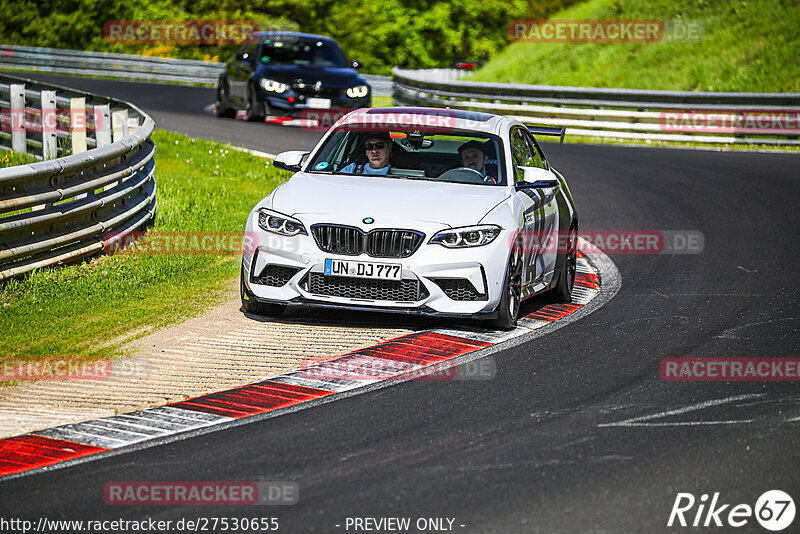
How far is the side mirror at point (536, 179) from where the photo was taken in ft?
31.0

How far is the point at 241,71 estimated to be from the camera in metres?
25.4

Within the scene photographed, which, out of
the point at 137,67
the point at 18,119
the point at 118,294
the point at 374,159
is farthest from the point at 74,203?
the point at 137,67

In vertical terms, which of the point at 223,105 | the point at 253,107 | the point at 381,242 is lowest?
the point at 223,105

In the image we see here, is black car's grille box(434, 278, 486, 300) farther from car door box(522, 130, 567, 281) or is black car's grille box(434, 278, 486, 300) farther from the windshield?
the windshield

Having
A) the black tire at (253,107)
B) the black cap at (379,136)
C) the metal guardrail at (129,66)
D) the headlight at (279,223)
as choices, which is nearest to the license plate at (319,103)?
the black tire at (253,107)

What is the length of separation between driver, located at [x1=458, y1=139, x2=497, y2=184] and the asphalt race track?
5.03 feet

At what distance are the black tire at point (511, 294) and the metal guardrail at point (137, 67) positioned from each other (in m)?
32.8

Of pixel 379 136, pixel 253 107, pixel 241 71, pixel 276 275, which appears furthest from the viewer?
pixel 241 71

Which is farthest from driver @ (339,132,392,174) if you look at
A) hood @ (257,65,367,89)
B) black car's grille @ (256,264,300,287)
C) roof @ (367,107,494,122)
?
hood @ (257,65,367,89)

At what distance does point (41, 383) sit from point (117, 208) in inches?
182

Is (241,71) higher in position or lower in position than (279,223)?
lower

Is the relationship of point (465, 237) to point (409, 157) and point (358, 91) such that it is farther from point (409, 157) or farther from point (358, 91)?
point (358, 91)

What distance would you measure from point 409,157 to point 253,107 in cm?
1562

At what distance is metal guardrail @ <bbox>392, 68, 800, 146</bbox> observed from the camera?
2495 cm
